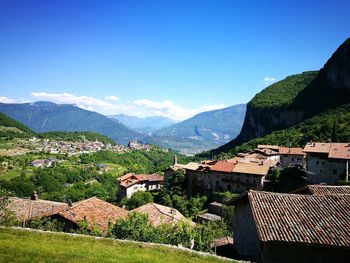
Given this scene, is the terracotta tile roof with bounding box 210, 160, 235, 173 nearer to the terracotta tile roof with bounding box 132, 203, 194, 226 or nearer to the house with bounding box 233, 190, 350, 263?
the terracotta tile roof with bounding box 132, 203, 194, 226

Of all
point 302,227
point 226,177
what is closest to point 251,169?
point 226,177

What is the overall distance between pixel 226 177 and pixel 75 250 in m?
63.7

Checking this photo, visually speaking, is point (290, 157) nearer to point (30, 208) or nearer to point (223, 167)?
point (223, 167)

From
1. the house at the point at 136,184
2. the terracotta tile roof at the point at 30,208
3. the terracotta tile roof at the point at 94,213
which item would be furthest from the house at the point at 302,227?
the house at the point at 136,184

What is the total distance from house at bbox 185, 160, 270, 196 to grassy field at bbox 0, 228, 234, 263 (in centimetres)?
5587

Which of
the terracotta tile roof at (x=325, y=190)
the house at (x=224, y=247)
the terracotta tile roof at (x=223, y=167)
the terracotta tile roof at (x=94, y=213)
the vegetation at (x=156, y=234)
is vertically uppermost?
the terracotta tile roof at (x=325, y=190)

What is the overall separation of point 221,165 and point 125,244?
209ft

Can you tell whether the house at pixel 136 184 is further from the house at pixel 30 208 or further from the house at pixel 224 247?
the house at pixel 224 247

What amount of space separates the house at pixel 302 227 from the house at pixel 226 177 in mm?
54363

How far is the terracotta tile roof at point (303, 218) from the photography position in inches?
627

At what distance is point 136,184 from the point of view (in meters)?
112

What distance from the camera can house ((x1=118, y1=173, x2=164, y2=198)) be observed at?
110 metres

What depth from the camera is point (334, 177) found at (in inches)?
2443

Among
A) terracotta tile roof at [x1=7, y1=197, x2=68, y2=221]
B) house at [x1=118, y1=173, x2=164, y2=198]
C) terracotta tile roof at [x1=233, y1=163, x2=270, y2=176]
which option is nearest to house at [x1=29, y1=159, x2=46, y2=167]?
house at [x1=118, y1=173, x2=164, y2=198]
